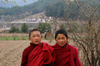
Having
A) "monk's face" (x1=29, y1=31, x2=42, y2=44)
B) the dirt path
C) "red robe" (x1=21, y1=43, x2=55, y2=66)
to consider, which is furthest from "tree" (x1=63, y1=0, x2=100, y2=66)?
the dirt path

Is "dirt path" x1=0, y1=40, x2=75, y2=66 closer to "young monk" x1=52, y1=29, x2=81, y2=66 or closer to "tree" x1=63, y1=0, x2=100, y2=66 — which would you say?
"tree" x1=63, y1=0, x2=100, y2=66

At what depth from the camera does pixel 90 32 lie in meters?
2.82

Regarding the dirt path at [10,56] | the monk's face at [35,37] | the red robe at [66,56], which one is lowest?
the dirt path at [10,56]

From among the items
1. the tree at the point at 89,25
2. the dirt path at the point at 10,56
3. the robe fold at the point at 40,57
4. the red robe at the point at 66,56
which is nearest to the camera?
the robe fold at the point at 40,57

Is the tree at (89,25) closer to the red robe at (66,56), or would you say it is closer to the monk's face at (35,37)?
the red robe at (66,56)

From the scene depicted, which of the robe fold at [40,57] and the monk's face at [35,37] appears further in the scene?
the monk's face at [35,37]

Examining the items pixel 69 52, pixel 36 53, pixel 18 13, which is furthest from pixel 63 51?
pixel 18 13

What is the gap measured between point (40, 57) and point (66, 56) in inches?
16.8

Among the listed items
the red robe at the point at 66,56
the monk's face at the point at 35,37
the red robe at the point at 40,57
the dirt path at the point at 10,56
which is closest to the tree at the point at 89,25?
the red robe at the point at 66,56

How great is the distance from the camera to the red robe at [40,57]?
5.14 ft

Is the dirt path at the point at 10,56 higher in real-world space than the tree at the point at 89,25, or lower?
lower

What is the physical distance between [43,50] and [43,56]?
3.6 inches

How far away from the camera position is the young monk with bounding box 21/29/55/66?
5.17ft

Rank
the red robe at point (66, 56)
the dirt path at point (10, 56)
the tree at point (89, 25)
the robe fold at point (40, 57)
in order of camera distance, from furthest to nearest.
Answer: the dirt path at point (10, 56) → the tree at point (89, 25) → the red robe at point (66, 56) → the robe fold at point (40, 57)
